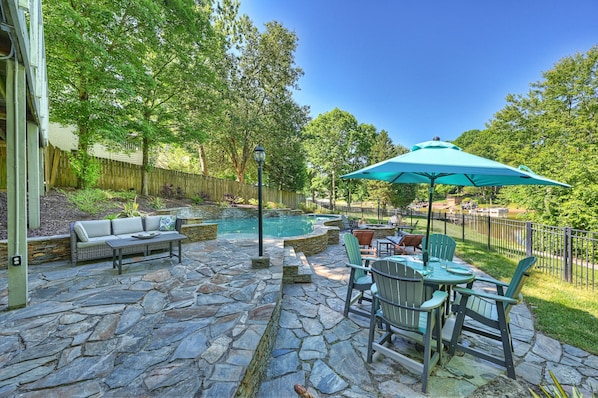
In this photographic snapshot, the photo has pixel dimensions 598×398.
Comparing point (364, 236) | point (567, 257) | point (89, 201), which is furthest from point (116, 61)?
point (567, 257)

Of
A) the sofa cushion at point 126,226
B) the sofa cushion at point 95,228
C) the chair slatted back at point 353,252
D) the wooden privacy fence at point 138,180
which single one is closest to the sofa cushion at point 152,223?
the sofa cushion at point 126,226

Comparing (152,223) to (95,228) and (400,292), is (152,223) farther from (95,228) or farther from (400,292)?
(400,292)

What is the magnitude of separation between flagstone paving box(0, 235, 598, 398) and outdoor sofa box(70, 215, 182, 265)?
0.73m

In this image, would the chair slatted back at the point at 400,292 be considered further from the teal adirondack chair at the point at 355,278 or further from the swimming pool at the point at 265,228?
the swimming pool at the point at 265,228

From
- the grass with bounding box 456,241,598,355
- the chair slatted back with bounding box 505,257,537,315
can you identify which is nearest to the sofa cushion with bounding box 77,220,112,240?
the chair slatted back with bounding box 505,257,537,315

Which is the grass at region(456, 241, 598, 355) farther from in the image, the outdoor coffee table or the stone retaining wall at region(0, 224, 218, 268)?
the stone retaining wall at region(0, 224, 218, 268)

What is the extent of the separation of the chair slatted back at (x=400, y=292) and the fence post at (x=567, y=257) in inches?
197

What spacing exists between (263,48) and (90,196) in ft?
46.2

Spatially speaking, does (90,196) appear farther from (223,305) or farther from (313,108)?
(313,108)

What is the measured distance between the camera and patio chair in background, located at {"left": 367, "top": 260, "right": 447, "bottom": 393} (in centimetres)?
222

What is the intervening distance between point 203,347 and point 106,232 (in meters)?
4.61

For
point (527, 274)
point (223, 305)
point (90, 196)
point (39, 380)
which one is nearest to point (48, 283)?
point (39, 380)

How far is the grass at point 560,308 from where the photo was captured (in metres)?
2.99

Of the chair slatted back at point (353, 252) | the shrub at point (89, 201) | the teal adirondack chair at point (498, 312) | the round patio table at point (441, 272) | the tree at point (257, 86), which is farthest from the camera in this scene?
the tree at point (257, 86)
